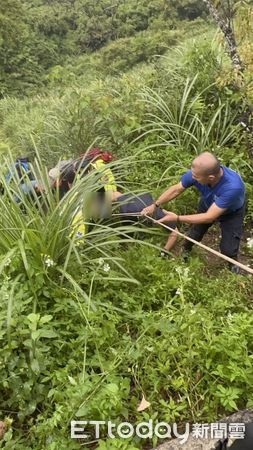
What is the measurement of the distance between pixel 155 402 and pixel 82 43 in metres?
30.4

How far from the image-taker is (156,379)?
2316 mm

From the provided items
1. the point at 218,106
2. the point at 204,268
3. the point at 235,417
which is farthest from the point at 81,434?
the point at 218,106

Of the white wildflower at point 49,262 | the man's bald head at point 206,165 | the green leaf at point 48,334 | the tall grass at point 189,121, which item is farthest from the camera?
the tall grass at point 189,121

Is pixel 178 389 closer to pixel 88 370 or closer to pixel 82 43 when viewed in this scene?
pixel 88 370

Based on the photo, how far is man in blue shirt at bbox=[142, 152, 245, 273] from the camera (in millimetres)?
3361

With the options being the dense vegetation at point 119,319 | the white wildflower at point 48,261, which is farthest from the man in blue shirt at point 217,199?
the white wildflower at point 48,261

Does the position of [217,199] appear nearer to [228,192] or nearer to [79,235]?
[228,192]

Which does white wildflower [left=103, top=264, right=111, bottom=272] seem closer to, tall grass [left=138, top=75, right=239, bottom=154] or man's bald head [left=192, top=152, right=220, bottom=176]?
man's bald head [left=192, top=152, right=220, bottom=176]

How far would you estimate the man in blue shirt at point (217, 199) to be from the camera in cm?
336

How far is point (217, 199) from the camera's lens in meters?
3.46

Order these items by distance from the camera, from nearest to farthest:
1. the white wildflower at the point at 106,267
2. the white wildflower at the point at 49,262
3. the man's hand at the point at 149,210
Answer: the white wildflower at the point at 49,262 → the white wildflower at the point at 106,267 → the man's hand at the point at 149,210

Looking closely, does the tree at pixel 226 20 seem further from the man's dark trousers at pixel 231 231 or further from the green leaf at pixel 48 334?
the green leaf at pixel 48 334

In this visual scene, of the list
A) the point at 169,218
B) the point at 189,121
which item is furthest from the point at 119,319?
the point at 189,121

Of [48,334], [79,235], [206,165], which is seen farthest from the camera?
[206,165]
